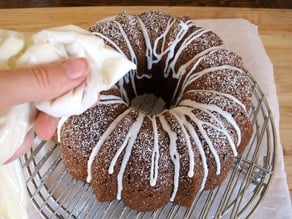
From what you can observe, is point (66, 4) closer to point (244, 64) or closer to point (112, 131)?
point (244, 64)

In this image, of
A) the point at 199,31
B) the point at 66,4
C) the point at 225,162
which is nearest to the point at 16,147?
the point at 225,162

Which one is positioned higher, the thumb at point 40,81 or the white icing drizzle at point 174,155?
the thumb at point 40,81

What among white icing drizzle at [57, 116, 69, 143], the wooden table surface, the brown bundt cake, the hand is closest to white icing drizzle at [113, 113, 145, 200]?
the brown bundt cake

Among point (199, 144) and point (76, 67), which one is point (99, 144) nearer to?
point (199, 144)

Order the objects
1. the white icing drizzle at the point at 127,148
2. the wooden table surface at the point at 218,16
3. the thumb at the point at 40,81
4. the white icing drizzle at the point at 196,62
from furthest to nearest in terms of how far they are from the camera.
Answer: the wooden table surface at the point at 218,16 → the white icing drizzle at the point at 196,62 → the white icing drizzle at the point at 127,148 → the thumb at the point at 40,81

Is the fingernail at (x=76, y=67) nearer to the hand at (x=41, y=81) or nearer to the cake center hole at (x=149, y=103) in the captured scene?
the hand at (x=41, y=81)

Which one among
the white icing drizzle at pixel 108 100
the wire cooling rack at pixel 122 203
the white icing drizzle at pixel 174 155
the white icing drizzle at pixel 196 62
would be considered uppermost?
the white icing drizzle at pixel 196 62

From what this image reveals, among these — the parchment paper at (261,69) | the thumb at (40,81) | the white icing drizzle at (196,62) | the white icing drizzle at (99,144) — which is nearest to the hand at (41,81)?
the thumb at (40,81)
